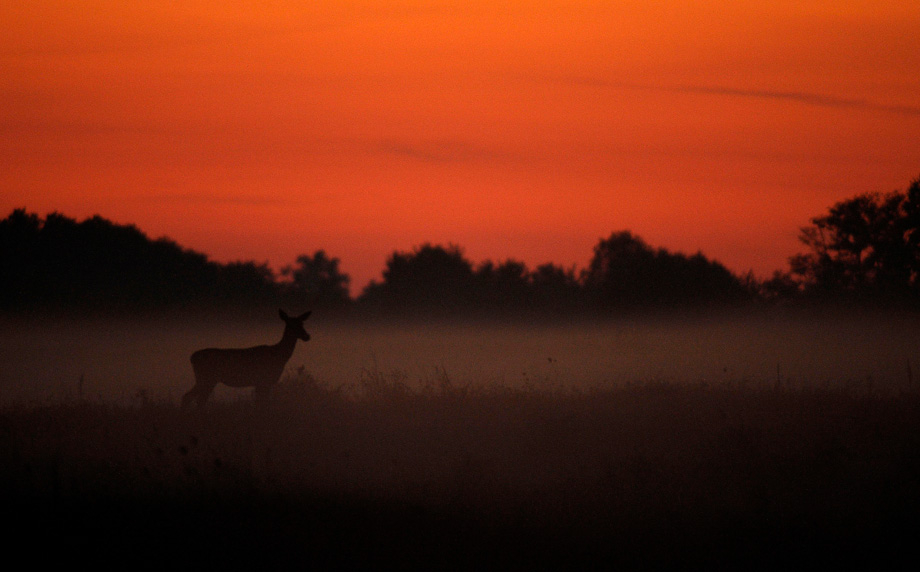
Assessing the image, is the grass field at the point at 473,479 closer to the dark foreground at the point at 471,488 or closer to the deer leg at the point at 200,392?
the dark foreground at the point at 471,488

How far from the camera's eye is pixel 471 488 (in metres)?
8.95

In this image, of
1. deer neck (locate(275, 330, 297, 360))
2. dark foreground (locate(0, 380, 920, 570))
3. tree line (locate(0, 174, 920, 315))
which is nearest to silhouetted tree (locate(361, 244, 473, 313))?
tree line (locate(0, 174, 920, 315))

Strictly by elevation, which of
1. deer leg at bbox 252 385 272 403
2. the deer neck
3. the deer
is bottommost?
deer leg at bbox 252 385 272 403

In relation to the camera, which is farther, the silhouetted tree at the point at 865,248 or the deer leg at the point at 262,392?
the silhouetted tree at the point at 865,248

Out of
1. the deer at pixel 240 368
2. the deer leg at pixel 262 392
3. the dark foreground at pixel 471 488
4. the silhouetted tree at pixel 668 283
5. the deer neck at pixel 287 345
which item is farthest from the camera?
the silhouetted tree at pixel 668 283

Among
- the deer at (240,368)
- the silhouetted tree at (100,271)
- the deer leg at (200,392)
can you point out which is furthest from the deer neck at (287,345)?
the silhouetted tree at (100,271)

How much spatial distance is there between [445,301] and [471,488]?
137ft

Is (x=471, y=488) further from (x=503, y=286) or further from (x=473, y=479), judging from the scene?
(x=503, y=286)

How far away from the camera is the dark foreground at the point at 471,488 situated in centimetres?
763

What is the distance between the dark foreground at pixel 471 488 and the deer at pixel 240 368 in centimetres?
132

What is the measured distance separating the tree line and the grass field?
1073 inches

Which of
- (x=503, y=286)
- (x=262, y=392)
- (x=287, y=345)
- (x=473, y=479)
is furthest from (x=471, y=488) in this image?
(x=503, y=286)

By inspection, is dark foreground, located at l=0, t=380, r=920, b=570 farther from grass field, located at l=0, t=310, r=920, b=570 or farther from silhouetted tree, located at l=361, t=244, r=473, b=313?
silhouetted tree, located at l=361, t=244, r=473, b=313

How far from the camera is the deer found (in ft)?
48.2
